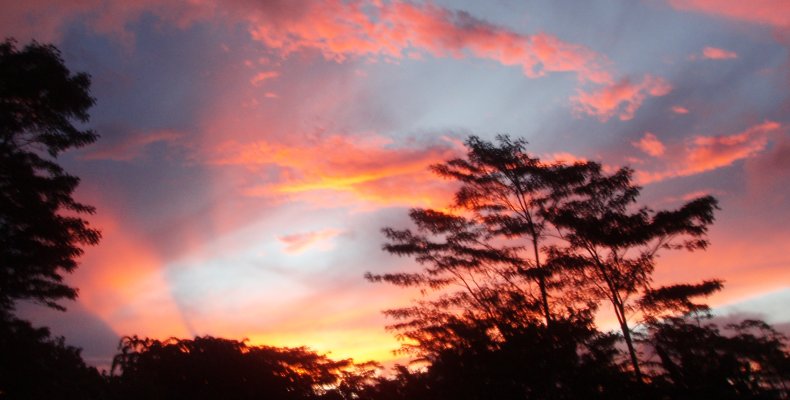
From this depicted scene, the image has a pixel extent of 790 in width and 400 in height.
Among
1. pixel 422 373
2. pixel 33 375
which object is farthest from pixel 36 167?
pixel 422 373

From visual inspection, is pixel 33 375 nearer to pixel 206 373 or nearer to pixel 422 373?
pixel 206 373

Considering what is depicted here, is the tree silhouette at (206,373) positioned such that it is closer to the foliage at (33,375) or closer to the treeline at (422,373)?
the treeline at (422,373)

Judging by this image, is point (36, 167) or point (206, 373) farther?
point (206, 373)


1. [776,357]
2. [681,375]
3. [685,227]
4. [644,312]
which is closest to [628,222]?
[685,227]

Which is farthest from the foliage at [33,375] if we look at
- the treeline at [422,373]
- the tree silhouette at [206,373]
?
the tree silhouette at [206,373]

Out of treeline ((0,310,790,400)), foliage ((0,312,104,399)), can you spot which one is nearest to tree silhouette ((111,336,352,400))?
treeline ((0,310,790,400))

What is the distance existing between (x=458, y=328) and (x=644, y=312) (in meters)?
10.3

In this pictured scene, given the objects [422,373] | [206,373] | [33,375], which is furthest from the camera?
[206,373]

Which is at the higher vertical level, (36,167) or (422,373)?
(36,167)

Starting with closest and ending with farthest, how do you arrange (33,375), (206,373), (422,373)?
(422,373), (33,375), (206,373)

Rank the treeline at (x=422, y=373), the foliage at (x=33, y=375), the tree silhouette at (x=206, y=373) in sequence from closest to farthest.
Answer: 1. the treeline at (x=422, y=373)
2. the foliage at (x=33, y=375)
3. the tree silhouette at (x=206, y=373)

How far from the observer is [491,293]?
21.0 metres

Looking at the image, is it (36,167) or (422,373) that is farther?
(36,167)

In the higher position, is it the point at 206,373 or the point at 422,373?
the point at 206,373
